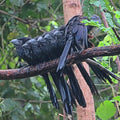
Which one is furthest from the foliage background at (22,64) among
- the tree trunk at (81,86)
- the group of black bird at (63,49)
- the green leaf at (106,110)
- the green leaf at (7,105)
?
the green leaf at (106,110)

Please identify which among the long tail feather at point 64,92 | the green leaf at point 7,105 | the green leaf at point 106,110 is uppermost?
the long tail feather at point 64,92

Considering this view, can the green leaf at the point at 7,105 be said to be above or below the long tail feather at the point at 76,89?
below

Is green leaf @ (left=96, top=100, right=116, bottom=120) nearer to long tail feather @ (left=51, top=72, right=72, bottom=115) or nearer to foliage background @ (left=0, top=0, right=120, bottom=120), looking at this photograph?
long tail feather @ (left=51, top=72, right=72, bottom=115)

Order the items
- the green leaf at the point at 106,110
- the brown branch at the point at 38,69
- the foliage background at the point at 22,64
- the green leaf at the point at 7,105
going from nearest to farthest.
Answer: the brown branch at the point at 38,69
the green leaf at the point at 106,110
the green leaf at the point at 7,105
the foliage background at the point at 22,64

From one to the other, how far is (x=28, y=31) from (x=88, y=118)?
86.2 inches

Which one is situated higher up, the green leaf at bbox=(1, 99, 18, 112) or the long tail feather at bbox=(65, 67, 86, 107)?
the long tail feather at bbox=(65, 67, 86, 107)

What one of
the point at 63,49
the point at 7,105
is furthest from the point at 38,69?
the point at 7,105

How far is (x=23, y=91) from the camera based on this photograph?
13.3 ft

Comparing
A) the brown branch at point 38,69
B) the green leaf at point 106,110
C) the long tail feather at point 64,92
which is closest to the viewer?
the brown branch at point 38,69

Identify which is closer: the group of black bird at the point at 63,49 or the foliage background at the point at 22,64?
the group of black bird at the point at 63,49

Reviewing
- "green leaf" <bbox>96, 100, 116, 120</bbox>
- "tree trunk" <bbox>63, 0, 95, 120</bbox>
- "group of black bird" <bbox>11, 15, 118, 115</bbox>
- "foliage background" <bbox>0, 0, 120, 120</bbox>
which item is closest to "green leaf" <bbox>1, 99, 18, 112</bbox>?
"foliage background" <bbox>0, 0, 120, 120</bbox>

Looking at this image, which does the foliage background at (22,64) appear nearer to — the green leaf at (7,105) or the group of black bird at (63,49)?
the green leaf at (7,105)

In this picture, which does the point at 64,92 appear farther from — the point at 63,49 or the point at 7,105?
the point at 7,105

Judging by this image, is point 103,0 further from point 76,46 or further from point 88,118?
point 88,118
